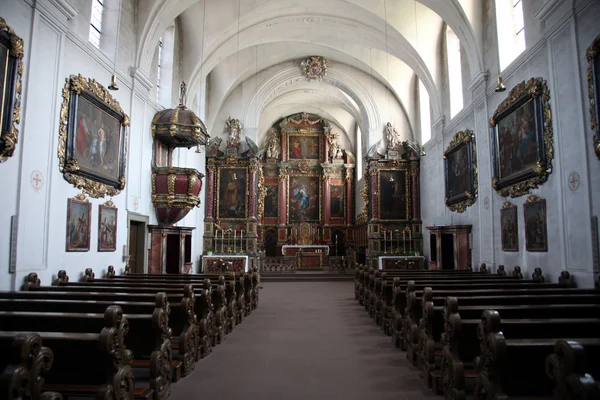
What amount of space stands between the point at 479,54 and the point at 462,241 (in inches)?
204

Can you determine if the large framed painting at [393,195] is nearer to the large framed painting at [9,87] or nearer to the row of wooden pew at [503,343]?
the row of wooden pew at [503,343]

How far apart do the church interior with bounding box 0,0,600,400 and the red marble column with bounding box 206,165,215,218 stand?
0.07 m

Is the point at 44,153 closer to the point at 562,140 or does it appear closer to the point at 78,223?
the point at 78,223

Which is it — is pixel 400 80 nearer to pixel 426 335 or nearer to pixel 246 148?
pixel 246 148

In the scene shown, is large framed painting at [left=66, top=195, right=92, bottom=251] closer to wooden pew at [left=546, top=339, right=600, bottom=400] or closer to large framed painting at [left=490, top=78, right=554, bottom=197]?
wooden pew at [left=546, top=339, right=600, bottom=400]

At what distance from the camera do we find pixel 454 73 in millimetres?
13445

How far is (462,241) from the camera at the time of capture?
38.8 feet

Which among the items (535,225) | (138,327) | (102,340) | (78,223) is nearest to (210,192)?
(78,223)

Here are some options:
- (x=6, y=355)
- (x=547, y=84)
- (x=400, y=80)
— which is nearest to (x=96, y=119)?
(x=6, y=355)

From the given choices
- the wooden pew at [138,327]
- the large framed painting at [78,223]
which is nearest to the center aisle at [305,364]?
the wooden pew at [138,327]

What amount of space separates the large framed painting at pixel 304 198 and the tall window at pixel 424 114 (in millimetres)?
9552

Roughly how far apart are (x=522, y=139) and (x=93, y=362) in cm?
885

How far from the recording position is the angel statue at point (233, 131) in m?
18.5

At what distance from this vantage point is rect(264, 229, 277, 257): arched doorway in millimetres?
24953
